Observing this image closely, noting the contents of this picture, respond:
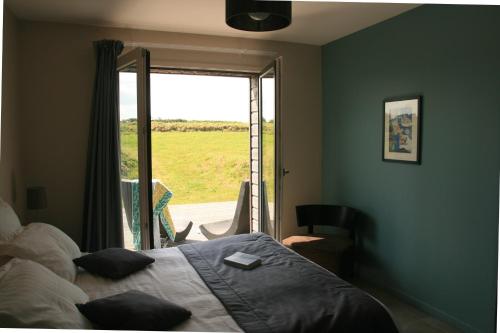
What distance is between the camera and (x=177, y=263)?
2.60 m

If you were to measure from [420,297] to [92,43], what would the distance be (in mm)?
3542

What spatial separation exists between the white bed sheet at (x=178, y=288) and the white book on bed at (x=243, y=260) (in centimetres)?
23

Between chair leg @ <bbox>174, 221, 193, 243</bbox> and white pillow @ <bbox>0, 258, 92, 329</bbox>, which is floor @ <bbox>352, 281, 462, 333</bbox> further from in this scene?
chair leg @ <bbox>174, 221, 193, 243</bbox>

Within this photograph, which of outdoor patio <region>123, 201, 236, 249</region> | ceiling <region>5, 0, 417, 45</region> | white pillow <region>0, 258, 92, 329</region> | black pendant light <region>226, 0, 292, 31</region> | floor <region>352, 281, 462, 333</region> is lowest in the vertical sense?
floor <region>352, 281, 462, 333</region>

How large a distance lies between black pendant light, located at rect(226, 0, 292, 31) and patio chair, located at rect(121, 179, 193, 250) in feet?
5.75

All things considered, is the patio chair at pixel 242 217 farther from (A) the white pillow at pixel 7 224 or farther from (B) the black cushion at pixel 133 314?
(B) the black cushion at pixel 133 314

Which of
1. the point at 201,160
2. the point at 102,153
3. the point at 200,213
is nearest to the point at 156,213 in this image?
the point at 102,153

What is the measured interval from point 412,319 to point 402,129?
149 centimetres

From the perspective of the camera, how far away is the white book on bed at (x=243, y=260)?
243 cm

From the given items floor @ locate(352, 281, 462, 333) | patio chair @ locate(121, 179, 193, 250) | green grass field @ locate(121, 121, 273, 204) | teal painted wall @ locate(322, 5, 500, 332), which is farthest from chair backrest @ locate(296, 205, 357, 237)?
green grass field @ locate(121, 121, 273, 204)

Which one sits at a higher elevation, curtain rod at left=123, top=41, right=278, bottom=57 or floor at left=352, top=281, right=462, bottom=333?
curtain rod at left=123, top=41, right=278, bottom=57

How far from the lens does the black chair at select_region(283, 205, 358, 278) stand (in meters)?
3.63

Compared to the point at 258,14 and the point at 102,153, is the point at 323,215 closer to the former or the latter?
the point at 102,153

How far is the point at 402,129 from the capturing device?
3.38 metres
